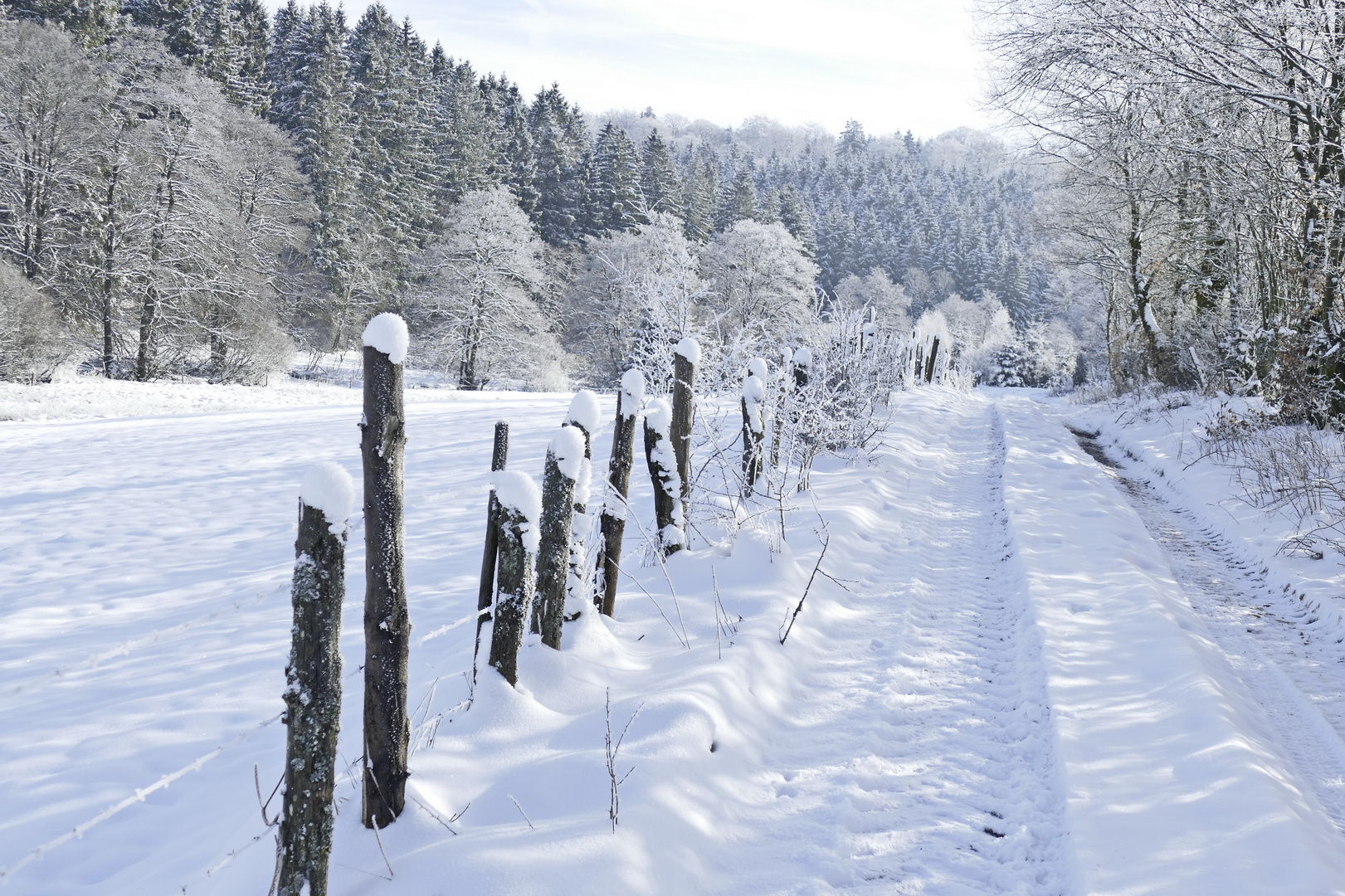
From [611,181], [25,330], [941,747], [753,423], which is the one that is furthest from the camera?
[611,181]

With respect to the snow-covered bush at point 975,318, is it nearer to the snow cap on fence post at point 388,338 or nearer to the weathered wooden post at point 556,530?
the weathered wooden post at point 556,530

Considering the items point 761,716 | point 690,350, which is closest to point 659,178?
point 690,350

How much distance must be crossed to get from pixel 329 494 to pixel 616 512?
2235 mm

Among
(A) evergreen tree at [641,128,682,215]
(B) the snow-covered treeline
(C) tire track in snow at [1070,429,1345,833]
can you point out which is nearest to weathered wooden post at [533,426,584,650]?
(C) tire track in snow at [1070,429,1345,833]

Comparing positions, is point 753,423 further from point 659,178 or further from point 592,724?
point 659,178

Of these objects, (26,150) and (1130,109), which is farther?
(26,150)

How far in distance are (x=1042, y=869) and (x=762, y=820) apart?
975mm

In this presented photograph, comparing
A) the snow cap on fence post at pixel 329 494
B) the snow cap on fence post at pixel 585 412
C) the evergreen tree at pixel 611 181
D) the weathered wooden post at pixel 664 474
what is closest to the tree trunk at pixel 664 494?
the weathered wooden post at pixel 664 474

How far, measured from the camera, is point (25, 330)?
53.2 feet

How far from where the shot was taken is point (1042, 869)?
2523 mm

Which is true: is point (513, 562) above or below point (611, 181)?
below

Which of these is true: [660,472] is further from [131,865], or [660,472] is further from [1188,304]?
[1188,304]

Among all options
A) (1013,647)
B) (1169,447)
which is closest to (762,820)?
(1013,647)

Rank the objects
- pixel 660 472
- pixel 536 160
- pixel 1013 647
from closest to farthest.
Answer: pixel 1013 647, pixel 660 472, pixel 536 160
